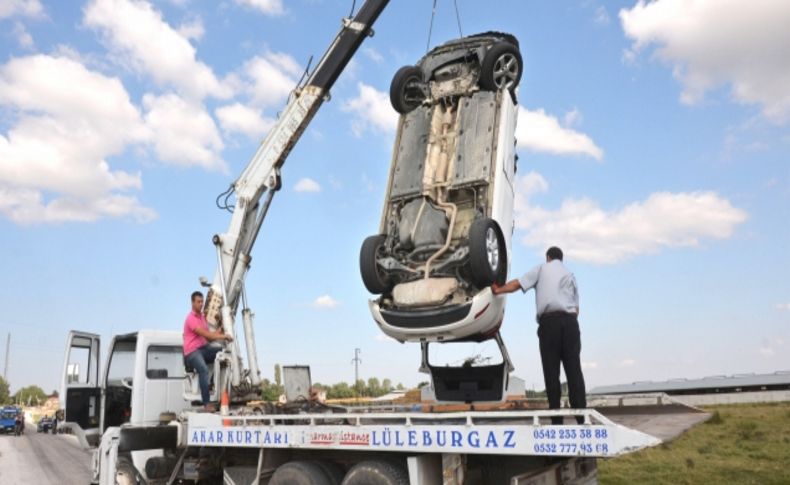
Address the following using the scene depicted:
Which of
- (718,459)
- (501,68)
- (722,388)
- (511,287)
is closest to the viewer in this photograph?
(511,287)

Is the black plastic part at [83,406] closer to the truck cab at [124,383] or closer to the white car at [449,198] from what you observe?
the truck cab at [124,383]

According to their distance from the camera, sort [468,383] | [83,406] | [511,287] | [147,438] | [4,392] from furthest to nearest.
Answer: [4,392]
[83,406]
[147,438]
[468,383]
[511,287]

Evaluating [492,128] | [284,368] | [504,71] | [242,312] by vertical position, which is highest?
[504,71]

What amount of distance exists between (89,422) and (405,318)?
524 centimetres

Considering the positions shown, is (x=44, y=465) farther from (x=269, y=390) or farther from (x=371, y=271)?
(x=371, y=271)

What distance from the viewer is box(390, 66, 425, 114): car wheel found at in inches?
310

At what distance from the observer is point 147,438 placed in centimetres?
722

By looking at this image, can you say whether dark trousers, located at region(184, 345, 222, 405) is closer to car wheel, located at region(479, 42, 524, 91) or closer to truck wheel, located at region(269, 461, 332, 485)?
truck wheel, located at region(269, 461, 332, 485)

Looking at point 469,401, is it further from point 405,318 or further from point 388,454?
point 388,454

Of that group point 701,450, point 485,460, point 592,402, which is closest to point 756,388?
point 701,450

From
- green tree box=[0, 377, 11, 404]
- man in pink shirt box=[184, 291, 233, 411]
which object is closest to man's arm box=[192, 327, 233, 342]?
man in pink shirt box=[184, 291, 233, 411]

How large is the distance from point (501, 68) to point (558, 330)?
10.9 feet

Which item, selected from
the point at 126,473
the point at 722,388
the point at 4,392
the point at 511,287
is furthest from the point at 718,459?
the point at 4,392

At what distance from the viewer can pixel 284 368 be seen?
8.02 meters
